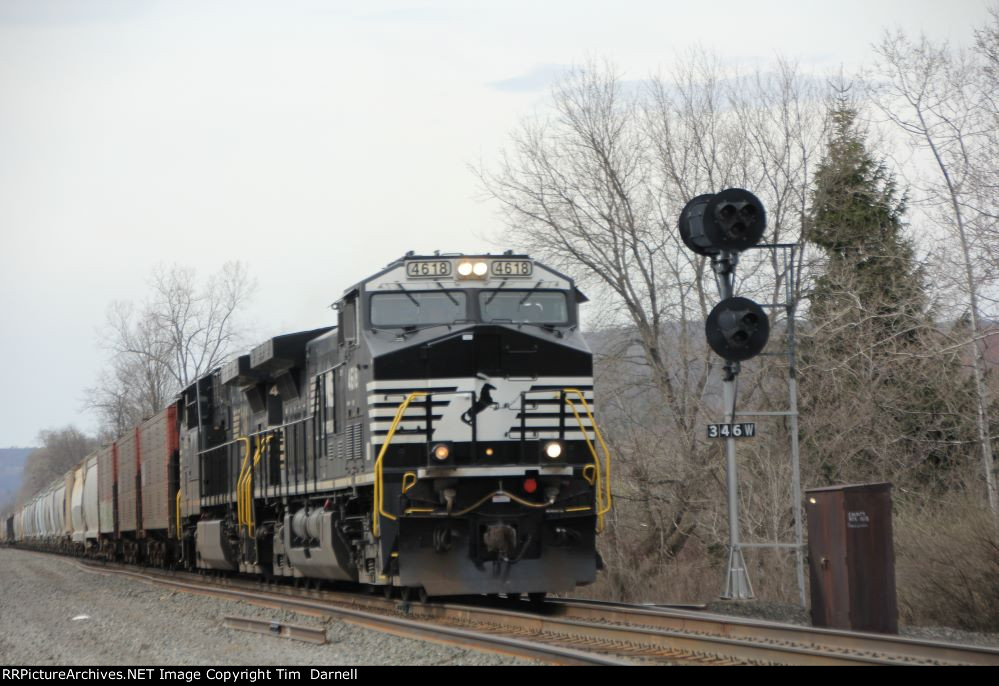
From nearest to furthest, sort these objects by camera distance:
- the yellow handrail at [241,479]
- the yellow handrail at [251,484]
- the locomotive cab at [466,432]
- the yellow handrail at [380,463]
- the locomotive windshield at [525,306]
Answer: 1. the yellow handrail at [380,463]
2. the locomotive cab at [466,432]
3. the locomotive windshield at [525,306]
4. the yellow handrail at [251,484]
5. the yellow handrail at [241,479]

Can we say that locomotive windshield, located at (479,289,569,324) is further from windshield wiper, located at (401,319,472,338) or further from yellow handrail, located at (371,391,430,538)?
yellow handrail, located at (371,391,430,538)

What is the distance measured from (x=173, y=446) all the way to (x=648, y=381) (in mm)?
10040

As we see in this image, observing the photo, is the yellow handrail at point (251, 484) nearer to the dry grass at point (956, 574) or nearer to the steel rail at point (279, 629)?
the steel rail at point (279, 629)

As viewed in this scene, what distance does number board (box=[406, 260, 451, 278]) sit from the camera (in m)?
13.3

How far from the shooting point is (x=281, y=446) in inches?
687

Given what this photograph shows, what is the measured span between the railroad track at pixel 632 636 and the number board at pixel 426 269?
11.9 ft

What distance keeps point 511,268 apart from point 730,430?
308 cm

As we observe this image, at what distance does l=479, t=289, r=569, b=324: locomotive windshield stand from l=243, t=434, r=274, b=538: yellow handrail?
5.78 m

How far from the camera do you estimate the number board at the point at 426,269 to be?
43.7 feet

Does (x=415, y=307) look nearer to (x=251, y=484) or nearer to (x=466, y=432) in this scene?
(x=466, y=432)

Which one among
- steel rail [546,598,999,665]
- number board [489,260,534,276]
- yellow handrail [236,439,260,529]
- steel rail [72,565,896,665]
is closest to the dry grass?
steel rail [546,598,999,665]

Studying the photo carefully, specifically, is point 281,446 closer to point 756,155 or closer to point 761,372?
point 761,372

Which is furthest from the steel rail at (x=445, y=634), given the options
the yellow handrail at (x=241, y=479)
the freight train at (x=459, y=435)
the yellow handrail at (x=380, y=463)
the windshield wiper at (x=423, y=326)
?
the windshield wiper at (x=423, y=326)
